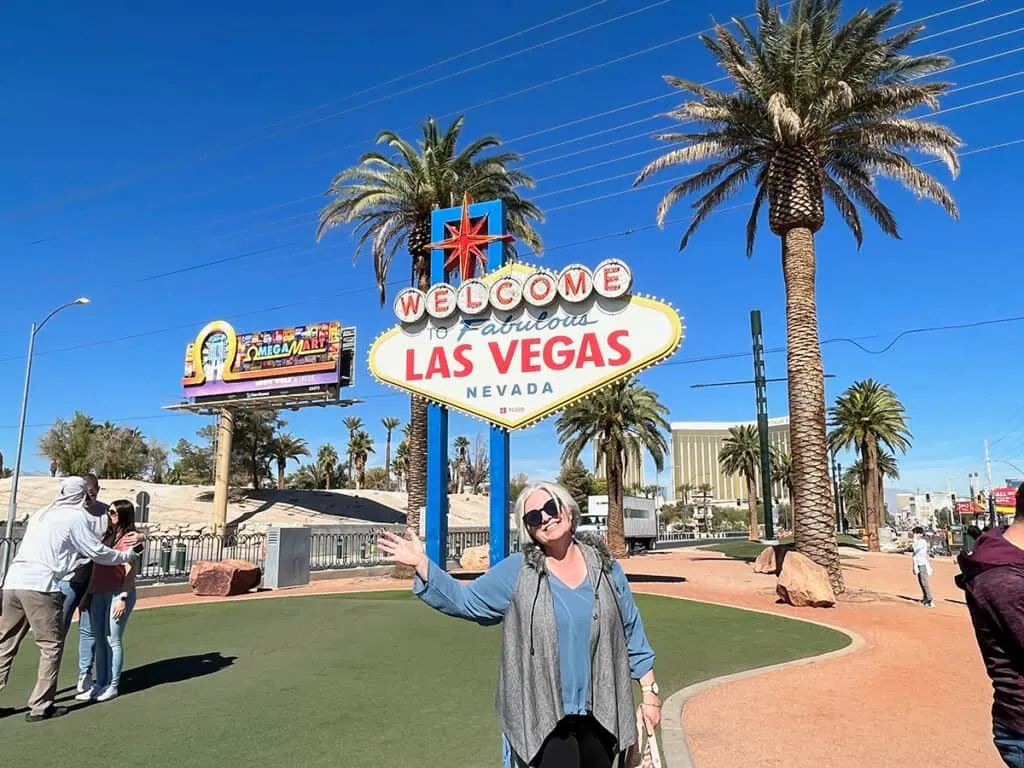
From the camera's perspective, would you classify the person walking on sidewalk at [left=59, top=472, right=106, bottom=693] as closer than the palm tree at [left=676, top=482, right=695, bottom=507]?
Yes

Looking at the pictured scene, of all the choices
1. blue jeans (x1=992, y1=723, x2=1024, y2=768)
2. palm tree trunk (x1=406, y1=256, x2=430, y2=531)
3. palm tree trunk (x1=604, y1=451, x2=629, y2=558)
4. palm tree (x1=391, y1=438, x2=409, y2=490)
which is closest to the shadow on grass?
blue jeans (x1=992, y1=723, x2=1024, y2=768)

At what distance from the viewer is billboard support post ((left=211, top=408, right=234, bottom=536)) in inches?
1529

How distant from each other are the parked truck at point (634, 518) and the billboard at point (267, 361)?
16631mm

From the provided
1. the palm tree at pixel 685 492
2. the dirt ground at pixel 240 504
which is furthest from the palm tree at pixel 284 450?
the palm tree at pixel 685 492

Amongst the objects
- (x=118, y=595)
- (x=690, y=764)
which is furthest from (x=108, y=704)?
(x=690, y=764)

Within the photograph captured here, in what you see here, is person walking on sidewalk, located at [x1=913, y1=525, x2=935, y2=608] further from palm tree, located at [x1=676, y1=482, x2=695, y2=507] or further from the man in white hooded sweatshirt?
palm tree, located at [x1=676, y1=482, x2=695, y2=507]

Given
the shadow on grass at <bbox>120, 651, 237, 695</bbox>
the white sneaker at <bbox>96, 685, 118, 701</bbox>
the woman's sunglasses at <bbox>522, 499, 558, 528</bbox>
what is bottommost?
the shadow on grass at <bbox>120, 651, 237, 695</bbox>

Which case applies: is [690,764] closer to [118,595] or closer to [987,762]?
[987,762]

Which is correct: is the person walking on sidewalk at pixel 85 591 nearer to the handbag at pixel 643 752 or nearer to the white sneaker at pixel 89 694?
the white sneaker at pixel 89 694

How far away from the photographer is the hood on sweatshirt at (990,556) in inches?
99.6

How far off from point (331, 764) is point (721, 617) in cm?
965

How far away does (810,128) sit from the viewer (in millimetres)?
17469

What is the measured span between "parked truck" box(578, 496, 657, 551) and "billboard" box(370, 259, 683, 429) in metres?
29.5

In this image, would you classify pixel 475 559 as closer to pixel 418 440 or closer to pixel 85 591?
pixel 418 440
